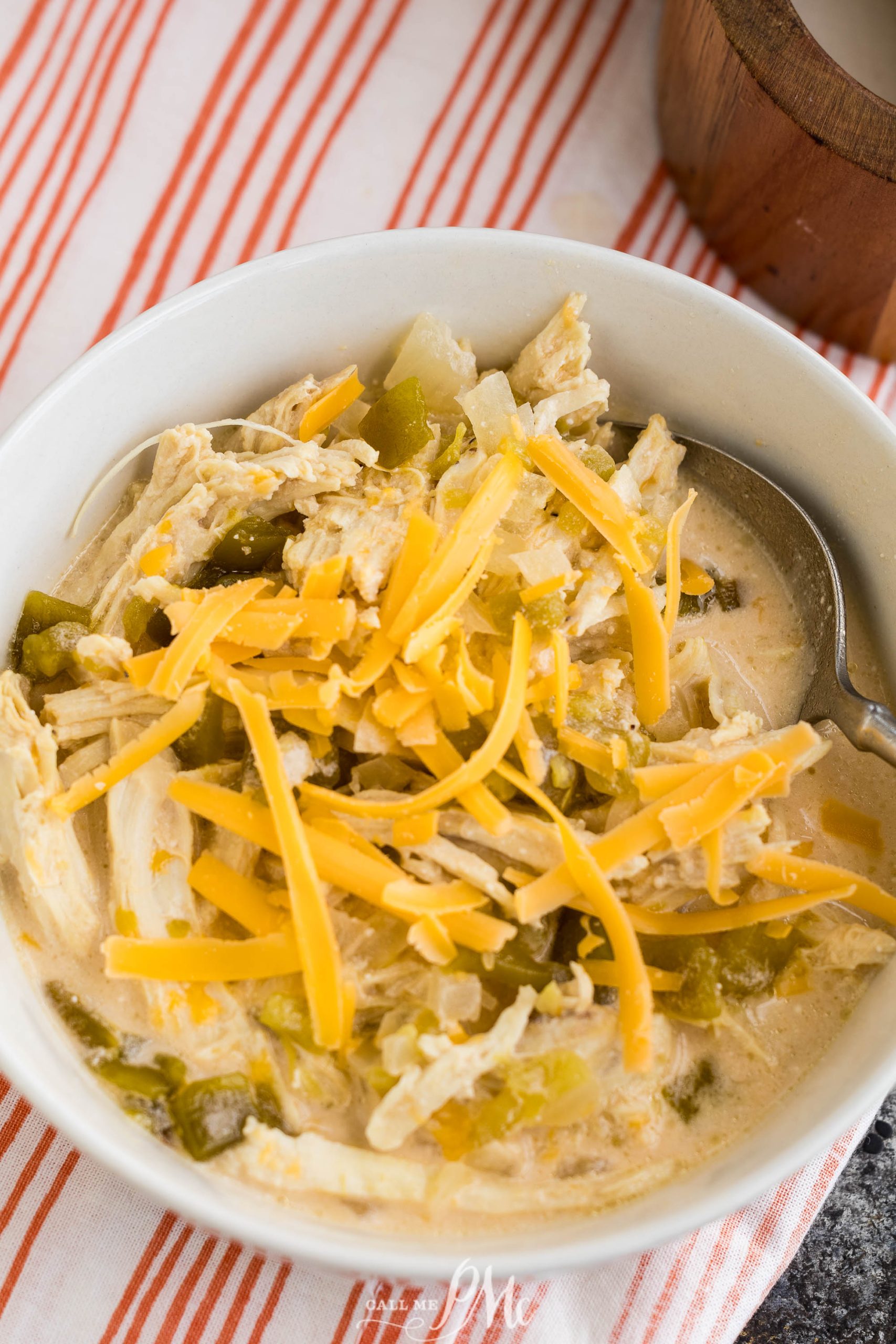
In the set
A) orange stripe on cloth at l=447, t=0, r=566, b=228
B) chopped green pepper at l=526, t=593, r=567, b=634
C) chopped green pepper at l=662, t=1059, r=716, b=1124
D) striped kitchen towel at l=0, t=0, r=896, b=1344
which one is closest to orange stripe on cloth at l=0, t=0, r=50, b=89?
striped kitchen towel at l=0, t=0, r=896, b=1344

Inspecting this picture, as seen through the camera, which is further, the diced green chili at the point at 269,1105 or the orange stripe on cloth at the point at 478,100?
the orange stripe on cloth at the point at 478,100

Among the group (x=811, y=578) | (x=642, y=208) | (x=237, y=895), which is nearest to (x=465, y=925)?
(x=237, y=895)

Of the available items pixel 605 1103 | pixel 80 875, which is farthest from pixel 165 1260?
pixel 605 1103

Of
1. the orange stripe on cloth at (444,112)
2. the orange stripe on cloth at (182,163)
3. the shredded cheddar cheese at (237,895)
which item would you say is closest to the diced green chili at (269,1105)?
the shredded cheddar cheese at (237,895)

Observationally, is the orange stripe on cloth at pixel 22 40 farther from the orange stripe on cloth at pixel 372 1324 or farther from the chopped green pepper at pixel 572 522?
the orange stripe on cloth at pixel 372 1324

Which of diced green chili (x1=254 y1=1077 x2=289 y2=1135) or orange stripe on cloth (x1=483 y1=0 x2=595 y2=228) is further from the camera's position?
orange stripe on cloth (x1=483 y1=0 x2=595 y2=228)

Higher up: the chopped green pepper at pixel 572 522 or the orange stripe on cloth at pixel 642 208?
the orange stripe on cloth at pixel 642 208

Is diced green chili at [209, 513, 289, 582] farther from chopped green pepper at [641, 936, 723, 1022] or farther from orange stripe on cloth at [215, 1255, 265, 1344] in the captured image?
orange stripe on cloth at [215, 1255, 265, 1344]

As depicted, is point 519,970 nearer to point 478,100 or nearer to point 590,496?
point 590,496
